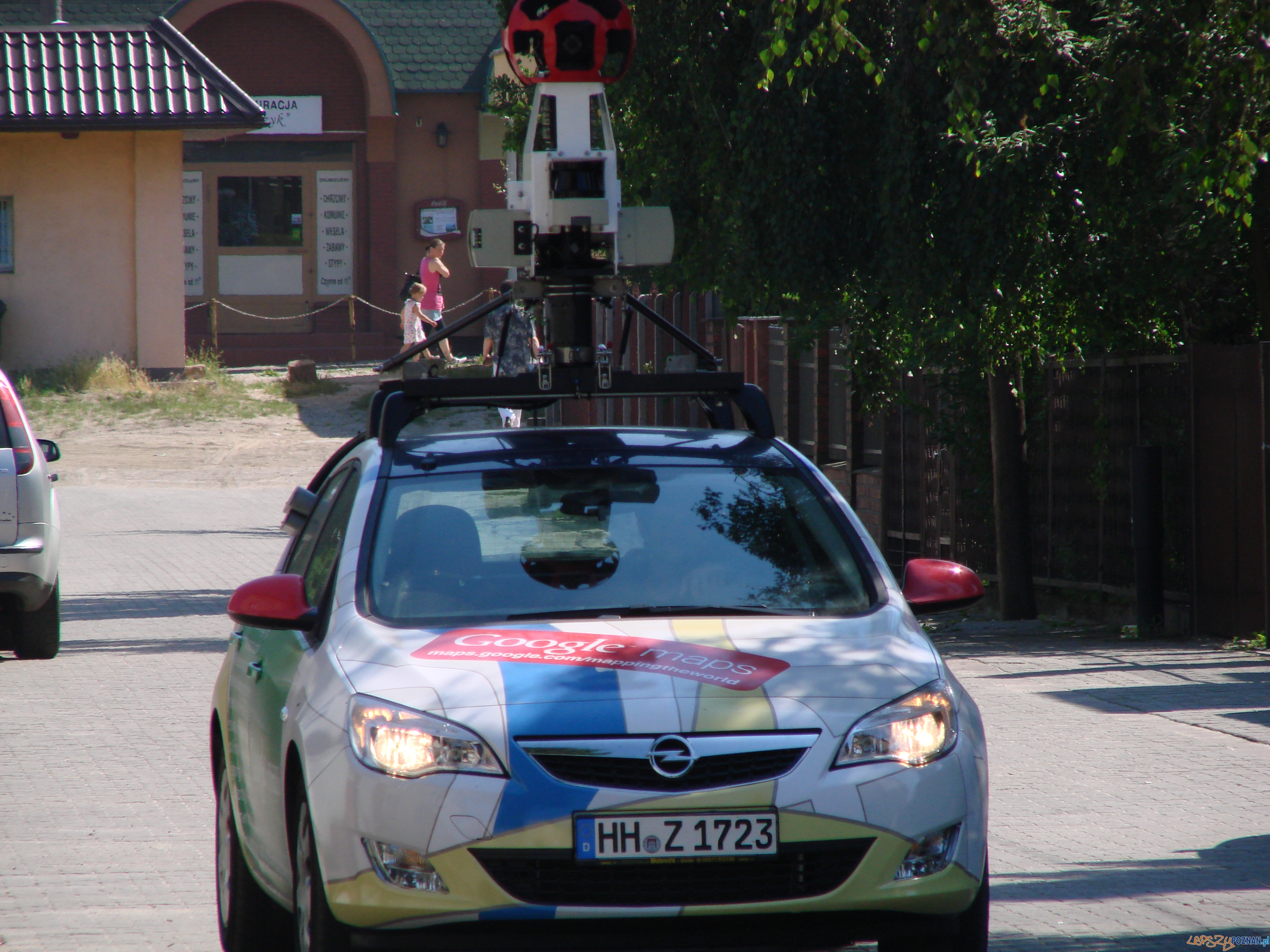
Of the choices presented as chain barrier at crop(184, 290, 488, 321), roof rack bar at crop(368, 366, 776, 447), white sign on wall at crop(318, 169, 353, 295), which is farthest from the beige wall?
roof rack bar at crop(368, 366, 776, 447)

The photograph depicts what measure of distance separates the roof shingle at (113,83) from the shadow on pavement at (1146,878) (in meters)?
23.5

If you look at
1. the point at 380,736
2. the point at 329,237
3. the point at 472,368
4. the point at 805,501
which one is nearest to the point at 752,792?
the point at 380,736

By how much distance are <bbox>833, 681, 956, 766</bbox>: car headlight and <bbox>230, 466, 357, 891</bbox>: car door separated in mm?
1467

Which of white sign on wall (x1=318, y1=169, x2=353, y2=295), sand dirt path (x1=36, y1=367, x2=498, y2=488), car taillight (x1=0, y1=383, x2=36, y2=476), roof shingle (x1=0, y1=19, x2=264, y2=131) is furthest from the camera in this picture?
white sign on wall (x1=318, y1=169, x2=353, y2=295)

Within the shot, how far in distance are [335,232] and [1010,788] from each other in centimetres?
3016

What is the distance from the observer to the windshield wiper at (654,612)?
4.74 m

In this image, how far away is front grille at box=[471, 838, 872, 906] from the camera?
4051 mm

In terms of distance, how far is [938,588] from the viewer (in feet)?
16.9

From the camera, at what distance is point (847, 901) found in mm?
4137

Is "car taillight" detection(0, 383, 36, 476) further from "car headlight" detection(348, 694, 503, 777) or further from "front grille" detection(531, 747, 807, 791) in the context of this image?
"front grille" detection(531, 747, 807, 791)

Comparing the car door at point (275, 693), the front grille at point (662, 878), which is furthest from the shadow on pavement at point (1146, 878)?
the car door at point (275, 693)

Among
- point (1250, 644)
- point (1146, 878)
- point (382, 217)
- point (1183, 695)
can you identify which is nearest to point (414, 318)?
point (382, 217)

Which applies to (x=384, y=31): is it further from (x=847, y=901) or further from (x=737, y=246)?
(x=847, y=901)

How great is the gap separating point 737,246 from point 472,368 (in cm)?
1848
